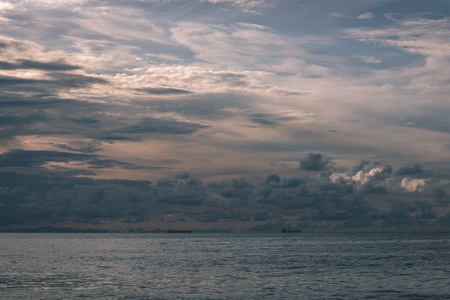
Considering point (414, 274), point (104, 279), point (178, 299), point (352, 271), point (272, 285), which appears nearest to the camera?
Answer: point (178, 299)

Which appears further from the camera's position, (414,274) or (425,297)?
(414,274)

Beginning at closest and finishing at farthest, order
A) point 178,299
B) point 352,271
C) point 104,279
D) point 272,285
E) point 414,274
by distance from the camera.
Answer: point 178,299
point 272,285
point 104,279
point 414,274
point 352,271

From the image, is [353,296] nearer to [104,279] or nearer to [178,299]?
[178,299]

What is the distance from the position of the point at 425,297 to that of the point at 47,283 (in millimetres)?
47702

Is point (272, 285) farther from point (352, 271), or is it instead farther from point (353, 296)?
point (352, 271)

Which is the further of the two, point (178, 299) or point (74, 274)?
point (74, 274)

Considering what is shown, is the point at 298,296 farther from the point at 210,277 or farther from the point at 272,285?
the point at 210,277

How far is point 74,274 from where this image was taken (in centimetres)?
7588

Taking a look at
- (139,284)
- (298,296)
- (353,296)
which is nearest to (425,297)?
(353,296)

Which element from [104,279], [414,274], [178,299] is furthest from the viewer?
[414,274]

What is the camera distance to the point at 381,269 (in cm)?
8219

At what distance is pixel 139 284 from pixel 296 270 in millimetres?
29997

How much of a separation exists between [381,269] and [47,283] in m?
54.6

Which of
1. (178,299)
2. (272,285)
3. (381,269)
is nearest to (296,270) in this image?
(381,269)
